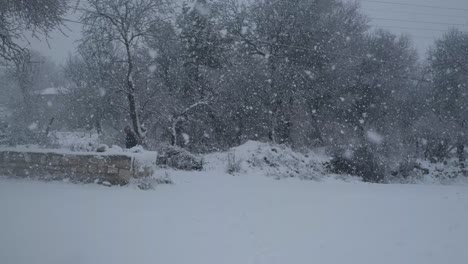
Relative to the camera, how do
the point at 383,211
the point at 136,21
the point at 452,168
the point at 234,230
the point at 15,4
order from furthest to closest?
the point at 452,168
the point at 136,21
the point at 15,4
the point at 383,211
the point at 234,230

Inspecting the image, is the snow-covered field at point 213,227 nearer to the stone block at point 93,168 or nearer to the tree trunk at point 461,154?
the stone block at point 93,168

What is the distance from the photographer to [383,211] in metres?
6.99

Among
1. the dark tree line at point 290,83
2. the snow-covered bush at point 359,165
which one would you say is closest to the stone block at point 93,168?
the dark tree line at point 290,83

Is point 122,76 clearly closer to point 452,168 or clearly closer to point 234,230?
point 234,230

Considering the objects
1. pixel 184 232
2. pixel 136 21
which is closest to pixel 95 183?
pixel 184 232

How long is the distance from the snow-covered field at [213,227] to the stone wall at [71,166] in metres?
0.36

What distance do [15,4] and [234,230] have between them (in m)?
10.0

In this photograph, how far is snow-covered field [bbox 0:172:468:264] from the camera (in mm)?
4336

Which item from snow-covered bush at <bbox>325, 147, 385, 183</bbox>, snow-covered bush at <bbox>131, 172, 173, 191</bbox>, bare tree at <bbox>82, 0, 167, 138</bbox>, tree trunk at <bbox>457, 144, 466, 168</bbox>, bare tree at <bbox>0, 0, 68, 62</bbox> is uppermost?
bare tree at <bbox>82, 0, 167, 138</bbox>

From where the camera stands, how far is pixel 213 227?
17.7 ft

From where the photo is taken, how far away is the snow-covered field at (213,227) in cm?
434

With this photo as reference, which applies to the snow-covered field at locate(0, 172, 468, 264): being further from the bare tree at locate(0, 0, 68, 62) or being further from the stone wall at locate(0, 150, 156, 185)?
the bare tree at locate(0, 0, 68, 62)

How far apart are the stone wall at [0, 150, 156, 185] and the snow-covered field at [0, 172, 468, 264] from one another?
36 centimetres

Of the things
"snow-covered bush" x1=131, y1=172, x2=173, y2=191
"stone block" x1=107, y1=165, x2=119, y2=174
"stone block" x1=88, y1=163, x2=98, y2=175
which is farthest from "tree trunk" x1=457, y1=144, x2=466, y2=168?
"stone block" x1=88, y1=163, x2=98, y2=175
